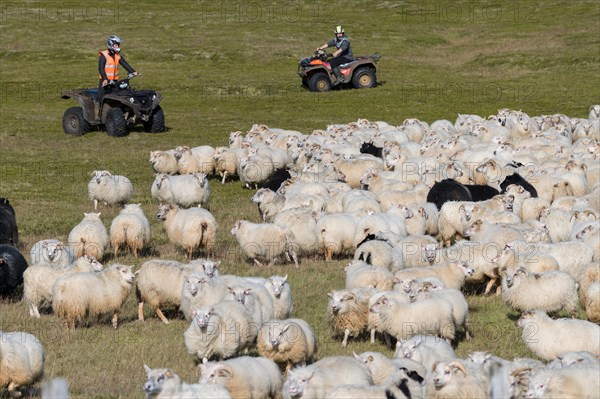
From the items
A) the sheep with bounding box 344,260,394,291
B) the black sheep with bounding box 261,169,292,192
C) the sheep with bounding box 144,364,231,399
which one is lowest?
the black sheep with bounding box 261,169,292,192

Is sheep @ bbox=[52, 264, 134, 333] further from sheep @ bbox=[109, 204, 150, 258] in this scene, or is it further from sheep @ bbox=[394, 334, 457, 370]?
sheep @ bbox=[394, 334, 457, 370]

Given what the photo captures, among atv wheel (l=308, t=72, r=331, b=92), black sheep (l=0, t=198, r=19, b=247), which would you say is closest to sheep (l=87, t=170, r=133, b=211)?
black sheep (l=0, t=198, r=19, b=247)

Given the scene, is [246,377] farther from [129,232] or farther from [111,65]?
[111,65]

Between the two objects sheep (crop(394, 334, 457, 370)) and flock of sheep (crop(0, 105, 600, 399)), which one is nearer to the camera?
flock of sheep (crop(0, 105, 600, 399))

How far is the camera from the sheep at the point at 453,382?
9.05m

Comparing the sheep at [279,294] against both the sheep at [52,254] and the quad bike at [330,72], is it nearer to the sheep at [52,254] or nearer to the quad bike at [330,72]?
the sheep at [52,254]

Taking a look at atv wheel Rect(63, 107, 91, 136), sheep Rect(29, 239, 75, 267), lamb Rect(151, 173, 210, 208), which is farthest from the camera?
atv wheel Rect(63, 107, 91, 136)

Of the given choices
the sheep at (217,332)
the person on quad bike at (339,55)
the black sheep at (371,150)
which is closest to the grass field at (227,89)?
the sheep at (217,332)

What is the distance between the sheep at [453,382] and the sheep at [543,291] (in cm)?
372

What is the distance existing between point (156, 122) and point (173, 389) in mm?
22362

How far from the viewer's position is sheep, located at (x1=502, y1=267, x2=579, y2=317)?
496 inches

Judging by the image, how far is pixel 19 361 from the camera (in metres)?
9.69

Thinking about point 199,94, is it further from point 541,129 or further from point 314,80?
point 541,129

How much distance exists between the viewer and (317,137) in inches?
1014
